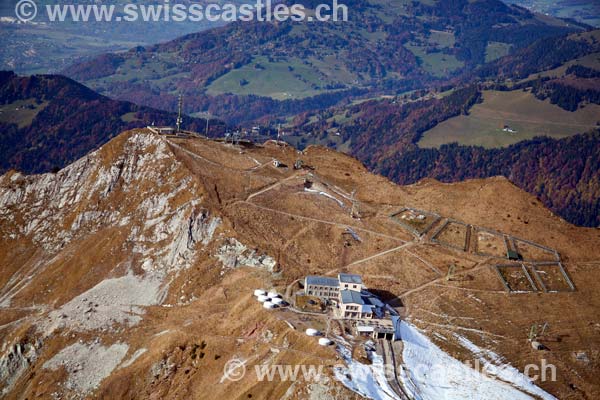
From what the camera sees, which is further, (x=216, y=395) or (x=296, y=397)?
(x=216, y=395)

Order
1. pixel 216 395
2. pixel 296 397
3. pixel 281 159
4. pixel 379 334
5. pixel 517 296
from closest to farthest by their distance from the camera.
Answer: pixel 296 397 → pixel 216 395 → pixel 379 334 → pixel 517 296 → pixel 281 159

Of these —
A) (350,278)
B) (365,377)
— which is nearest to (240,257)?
(350,278)

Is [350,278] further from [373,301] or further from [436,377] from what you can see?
[436,377]

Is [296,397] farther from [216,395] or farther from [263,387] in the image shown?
[216,395]

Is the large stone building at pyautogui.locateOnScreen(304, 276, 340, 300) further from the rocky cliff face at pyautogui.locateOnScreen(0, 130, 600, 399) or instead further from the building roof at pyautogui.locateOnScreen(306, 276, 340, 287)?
the rocky cliff face at pyautogui.locateOnScreen(0, 130, 600, 399)

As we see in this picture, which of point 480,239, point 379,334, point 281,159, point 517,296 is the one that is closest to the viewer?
point 379,334

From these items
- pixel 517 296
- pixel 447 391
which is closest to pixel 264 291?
pixel 447 391

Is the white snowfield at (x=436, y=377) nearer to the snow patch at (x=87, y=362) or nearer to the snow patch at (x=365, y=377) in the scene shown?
the snow patch at (x=365, y=377)

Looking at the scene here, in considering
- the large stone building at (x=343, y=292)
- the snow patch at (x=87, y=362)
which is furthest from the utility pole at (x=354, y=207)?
the snow patch at (x=87, y=362)
